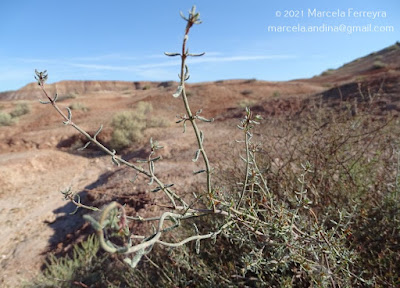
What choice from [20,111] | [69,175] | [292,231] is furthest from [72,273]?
[20,111]

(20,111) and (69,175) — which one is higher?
(20,111)

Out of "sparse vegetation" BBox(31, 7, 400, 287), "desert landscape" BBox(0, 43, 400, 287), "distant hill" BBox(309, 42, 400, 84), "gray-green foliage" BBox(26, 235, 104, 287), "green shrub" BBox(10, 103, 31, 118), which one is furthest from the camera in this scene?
"distant hill" BBox(309, 42, 400, 84)

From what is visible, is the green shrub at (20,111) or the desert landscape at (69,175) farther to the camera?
the green shrub at (20,111)

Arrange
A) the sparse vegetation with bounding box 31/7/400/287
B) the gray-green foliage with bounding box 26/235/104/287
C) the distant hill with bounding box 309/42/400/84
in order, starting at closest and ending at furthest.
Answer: the sparse vegetation with bounding box 31/7/400/287, the gray-green foliage with bounding box 26/235/104/287, the distant hill with bounding box 309/42/400/84

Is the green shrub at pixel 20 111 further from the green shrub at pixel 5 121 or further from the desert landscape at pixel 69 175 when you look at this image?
the desert landscape at pixel 69 175

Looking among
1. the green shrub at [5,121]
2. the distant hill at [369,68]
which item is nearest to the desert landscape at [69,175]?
the green shrub at [5,121]

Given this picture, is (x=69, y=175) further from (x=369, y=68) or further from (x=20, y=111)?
(x=369, y=68)

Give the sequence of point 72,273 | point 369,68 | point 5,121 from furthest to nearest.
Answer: point 369,68, point 5,121, point 72,273

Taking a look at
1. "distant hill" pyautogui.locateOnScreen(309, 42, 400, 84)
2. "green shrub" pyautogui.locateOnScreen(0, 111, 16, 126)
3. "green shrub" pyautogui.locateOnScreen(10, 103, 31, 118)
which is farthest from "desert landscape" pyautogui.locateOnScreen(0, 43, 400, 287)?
"distant hill" pyautogui.locateOnScreen(309, 42, 400, 84)

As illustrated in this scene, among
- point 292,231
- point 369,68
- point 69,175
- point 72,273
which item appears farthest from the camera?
point 369,68

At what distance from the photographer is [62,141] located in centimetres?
1118

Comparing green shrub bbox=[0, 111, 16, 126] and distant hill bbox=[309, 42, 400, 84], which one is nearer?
green shrub bbox=[0, 111, 16, 126]

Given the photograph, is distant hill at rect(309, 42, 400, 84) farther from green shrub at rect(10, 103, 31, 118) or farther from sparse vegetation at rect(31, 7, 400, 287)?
green shrub at rect(10, 103, 31, 118)

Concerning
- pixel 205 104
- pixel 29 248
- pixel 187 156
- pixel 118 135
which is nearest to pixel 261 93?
pixel 205 104
